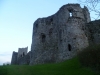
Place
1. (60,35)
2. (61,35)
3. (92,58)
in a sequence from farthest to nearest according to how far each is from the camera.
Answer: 1. (60,35)
2. (61,35)
3. (92,58)

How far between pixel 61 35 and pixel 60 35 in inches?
15.7

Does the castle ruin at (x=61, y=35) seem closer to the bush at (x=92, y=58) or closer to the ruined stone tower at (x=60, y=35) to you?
the ruined stone tower at (x=60, y=35)

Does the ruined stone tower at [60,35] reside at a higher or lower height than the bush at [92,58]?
higher

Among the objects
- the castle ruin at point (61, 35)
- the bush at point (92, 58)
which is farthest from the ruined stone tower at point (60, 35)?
the bush at point (92, 58)

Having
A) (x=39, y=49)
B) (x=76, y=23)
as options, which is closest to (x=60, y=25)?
(x=76, y=23)

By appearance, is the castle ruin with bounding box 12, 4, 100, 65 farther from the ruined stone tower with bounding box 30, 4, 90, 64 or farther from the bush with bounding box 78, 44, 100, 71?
the bush with bounding box 78, 44, 100, 71

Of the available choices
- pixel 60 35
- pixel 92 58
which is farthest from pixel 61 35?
pixel 92 58

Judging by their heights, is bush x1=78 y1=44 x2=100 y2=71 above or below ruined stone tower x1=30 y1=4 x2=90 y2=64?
below

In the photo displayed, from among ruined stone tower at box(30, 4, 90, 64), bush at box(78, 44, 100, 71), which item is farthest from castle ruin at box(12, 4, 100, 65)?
bush at box(78, 44, 100, 71)

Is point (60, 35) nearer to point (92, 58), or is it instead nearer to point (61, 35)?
point (61, 35)

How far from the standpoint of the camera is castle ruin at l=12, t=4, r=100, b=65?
24375 mm

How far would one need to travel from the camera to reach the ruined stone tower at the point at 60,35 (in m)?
24.4

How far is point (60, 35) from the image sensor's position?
26.5m

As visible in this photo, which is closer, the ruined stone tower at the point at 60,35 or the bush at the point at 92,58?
the bush at the point at 92,58
